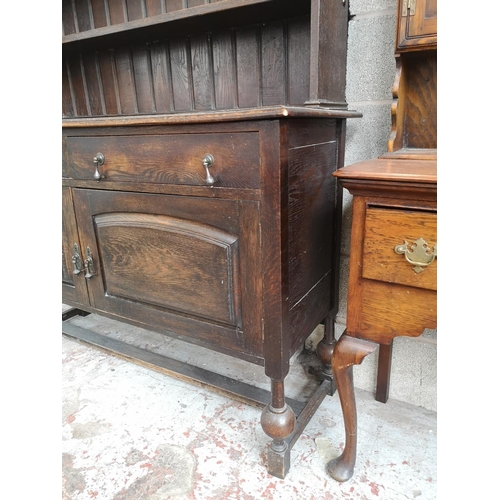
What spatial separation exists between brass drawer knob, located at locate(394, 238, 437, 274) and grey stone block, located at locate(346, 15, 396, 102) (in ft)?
1.99

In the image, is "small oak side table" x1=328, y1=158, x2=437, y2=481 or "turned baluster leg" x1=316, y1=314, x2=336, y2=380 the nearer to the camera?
"small oak side table" x1=328, y1=158, x2=437, y2=481

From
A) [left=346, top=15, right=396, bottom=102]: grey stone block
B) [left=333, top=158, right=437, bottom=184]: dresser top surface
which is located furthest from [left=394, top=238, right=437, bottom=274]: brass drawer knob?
[left=346, top=15, right=396, bottom=102]: grey stone block

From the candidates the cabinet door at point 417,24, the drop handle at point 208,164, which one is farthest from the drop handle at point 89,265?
the cabinet door at point 417,24

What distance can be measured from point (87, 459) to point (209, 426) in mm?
363

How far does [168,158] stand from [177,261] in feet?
0.88

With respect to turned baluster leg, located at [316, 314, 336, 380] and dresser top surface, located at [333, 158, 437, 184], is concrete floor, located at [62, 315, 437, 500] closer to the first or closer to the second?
turned baluster leg, located at [316, 314, 336, 380]

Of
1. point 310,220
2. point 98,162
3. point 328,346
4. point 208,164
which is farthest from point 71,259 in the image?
point 328,346

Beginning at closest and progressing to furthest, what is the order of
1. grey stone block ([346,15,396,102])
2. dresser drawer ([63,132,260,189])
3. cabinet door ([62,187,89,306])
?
1. dresser drawer ([63,132,260,189])
2. grey stone block ([346,15,396,102])
3. cabinet door ([62,187,89,306])

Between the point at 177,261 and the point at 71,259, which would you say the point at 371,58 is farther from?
the point at 71,259

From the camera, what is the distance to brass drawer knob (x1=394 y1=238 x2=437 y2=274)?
71 centimetres

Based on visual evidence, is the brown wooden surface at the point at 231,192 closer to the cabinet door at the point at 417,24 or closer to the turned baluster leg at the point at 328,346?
the turned baluster leg at the point at 328,346

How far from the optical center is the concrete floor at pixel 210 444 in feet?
3.36

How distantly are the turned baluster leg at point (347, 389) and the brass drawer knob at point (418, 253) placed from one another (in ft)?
0.78

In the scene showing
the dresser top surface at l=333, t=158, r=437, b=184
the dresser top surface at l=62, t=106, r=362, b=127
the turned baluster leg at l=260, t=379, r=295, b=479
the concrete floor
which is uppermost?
the dresser top surface at l=62, t=106, r=362, b=127
